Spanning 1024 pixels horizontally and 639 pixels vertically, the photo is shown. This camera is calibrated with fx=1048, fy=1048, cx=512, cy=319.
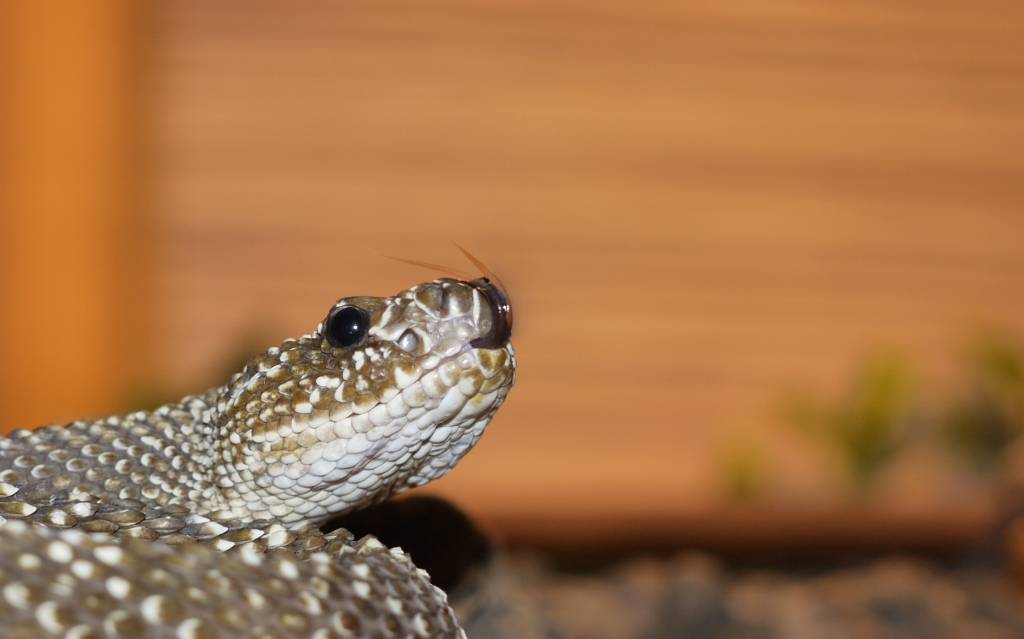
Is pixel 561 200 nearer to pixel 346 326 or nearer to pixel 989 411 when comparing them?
pixel 989 411

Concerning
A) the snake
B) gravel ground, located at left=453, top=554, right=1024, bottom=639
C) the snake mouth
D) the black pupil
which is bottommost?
gravel ground, located at left=453, top=554, right=1024, bottom=639

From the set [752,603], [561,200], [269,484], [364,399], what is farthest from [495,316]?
[561,200]

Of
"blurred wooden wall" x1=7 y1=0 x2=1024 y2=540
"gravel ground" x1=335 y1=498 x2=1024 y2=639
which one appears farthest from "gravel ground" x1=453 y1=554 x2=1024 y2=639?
"blurred wooden wall" x1=7 y1=0 x2=1024 y2=540

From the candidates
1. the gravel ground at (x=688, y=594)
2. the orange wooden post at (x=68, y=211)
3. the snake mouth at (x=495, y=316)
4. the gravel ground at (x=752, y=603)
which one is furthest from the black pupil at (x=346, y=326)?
the orange wooden post at (x=68, y=211)

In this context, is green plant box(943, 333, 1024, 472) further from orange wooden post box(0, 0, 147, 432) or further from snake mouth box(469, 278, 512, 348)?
orange wooden post box(0, 0, 147, 432)

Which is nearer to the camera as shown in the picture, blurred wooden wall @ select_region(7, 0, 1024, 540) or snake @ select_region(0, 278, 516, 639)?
snake @ select_region(0, 278, 516, 639)

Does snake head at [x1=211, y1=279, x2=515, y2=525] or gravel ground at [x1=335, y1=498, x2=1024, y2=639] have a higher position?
snake head at [x1=211, y1=279, x2=515, y2=525]
